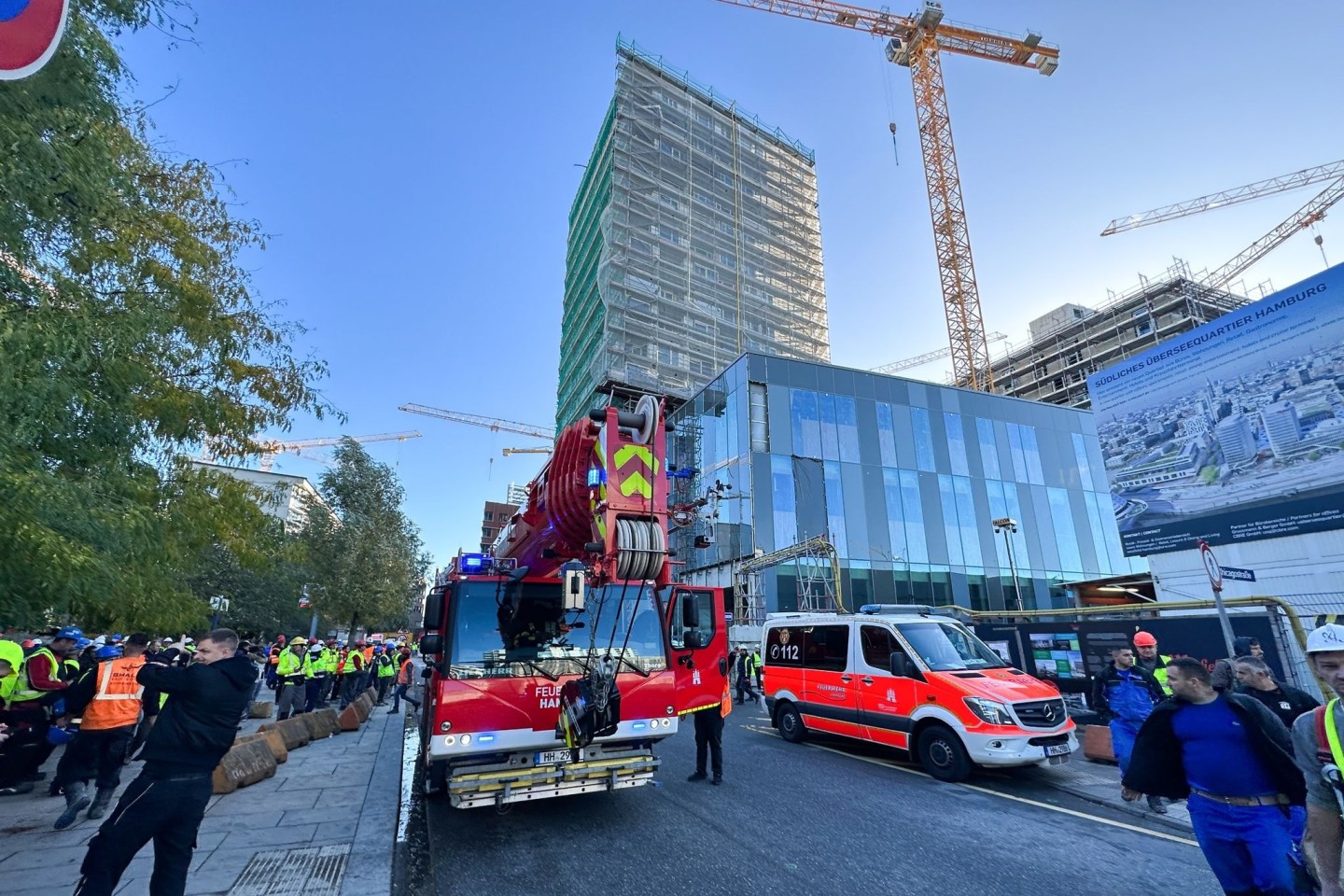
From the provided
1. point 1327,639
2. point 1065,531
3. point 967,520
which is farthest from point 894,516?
point 1327,639

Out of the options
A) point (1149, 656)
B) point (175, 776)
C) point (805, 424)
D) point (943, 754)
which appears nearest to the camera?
point (175, 776)

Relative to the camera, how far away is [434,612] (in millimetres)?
5879

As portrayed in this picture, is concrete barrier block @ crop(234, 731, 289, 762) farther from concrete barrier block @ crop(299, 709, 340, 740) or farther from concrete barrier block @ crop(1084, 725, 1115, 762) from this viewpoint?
concrete barrier block @ crop(1084, 725, 1115, 762)

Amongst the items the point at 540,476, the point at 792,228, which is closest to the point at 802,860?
the point at 540,476

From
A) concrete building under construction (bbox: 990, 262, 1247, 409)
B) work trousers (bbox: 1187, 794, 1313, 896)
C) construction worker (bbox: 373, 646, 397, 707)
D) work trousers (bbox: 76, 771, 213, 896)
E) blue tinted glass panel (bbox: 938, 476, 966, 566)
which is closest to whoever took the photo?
work trousers (bbox: 1187, 794, 1313, 896)

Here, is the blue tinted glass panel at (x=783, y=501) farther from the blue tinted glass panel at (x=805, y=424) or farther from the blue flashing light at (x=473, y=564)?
the blue flashing light at (x=473, y=564)

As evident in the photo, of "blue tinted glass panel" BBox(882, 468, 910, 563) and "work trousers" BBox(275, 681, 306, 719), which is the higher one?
"blue tinted glass panel" BBox(882, 468, 910, 563)

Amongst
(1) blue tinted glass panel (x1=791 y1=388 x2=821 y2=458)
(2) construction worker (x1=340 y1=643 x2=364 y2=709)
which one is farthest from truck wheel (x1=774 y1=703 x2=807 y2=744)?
(1) blue tinted glass panel (x1=791 y1=388 x2=821 y2=458)

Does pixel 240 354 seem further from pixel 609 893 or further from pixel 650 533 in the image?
pixel 609 893

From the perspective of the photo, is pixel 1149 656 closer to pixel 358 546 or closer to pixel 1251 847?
pixel 1251 847

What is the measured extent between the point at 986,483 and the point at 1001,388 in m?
47.7

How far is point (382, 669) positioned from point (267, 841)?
598 inches

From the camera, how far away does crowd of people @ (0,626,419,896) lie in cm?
338

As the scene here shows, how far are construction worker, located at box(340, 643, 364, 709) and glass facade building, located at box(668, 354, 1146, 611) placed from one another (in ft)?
45.6
